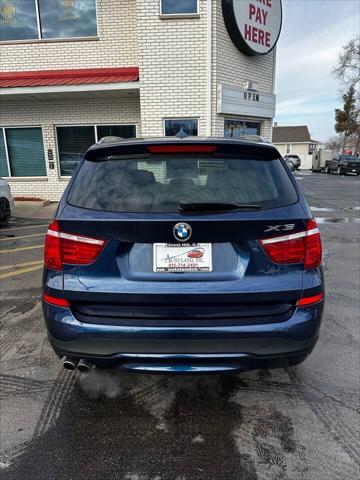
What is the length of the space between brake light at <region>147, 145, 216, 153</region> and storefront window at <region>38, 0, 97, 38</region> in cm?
1034

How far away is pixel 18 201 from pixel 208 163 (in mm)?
11151

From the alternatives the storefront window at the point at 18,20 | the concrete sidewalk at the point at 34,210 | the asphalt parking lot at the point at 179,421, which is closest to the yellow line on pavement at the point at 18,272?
the asphalt parking lot at the point at 179,421

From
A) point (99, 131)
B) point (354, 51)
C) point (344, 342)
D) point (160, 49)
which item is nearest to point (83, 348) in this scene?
point (344, 342)

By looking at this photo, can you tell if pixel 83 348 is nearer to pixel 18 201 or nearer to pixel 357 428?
pixel 357 428

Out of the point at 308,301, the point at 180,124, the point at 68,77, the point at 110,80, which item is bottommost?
the point at 308,301

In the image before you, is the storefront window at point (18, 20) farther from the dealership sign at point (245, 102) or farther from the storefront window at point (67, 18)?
the dealership sign at point (245, 102)

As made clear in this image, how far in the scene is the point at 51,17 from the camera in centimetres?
1073

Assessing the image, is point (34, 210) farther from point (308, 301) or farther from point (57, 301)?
point (308, 301)

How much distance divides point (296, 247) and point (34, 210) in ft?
33.8

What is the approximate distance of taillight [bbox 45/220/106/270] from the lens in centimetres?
202

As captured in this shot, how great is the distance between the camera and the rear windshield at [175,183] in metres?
2.10

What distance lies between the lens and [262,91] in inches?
439

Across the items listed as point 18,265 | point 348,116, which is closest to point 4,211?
point 18,265

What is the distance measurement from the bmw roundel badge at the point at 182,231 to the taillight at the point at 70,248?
0.41 metres
